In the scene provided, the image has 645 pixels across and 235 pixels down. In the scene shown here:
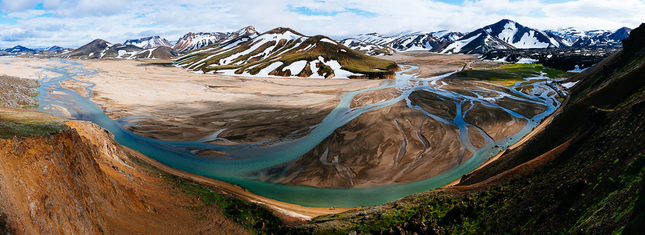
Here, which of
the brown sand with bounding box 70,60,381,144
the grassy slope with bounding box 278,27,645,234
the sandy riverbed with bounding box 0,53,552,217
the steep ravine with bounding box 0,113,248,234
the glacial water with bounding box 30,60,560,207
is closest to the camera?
the grassy slope with bounding box 278,27,645,234

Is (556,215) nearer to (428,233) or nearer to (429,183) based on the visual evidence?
(428,233)

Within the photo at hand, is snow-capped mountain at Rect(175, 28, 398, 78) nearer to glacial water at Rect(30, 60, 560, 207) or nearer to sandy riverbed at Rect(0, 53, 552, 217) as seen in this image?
sandy riverbed at Rect(0, 53, 552, 217)

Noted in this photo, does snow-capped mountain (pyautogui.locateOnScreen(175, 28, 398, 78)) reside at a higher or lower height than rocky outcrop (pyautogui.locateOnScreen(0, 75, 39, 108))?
higher

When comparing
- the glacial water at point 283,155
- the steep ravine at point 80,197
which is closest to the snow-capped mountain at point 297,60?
the glacial water at point 283,155

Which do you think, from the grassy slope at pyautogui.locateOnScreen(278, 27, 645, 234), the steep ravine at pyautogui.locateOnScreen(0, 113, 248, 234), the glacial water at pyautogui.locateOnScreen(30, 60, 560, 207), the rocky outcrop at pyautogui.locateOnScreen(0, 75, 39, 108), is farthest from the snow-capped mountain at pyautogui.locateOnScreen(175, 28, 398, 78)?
the steep ravine at pyautogui.locateOnScreen(0, 113, 248, 234)

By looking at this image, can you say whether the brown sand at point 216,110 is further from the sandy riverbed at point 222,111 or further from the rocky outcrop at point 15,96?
the rocky outcrop at point 15,96

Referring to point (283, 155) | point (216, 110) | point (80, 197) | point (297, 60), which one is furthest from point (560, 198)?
point (297, 60)

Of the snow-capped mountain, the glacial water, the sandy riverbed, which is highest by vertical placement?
the snow-capped mountain
